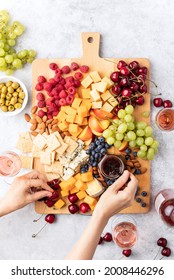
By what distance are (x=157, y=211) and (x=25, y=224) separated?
0.50 metres

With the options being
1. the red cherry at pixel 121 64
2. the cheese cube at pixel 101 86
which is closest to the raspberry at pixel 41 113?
the cheese cube at pixel 101 86

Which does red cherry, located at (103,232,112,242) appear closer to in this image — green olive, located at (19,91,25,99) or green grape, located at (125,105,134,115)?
green grape, located at (125,105,134,115)

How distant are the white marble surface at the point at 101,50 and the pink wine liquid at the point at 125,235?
0.29 ft

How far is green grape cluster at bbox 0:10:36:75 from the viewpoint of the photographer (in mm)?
1724

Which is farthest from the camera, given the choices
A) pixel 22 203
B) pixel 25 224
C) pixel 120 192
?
pixel 25 224

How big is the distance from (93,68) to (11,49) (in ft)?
1.05

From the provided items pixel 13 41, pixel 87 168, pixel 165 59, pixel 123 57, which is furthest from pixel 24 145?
pixel 165 59

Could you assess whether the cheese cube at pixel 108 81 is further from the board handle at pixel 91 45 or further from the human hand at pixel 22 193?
the human hand at pixel 22 193

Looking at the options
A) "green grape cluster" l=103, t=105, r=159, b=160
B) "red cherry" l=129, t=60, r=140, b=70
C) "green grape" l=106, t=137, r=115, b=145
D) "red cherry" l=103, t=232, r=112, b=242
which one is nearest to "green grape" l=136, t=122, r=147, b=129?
"green grape cluster" l=103, t=105, r=159, b=160

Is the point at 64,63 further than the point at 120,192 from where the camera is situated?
Yes

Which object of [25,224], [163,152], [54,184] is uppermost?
[163,152]

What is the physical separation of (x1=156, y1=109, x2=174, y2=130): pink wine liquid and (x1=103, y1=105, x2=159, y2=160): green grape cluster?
7cm

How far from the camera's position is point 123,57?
5.76 ft

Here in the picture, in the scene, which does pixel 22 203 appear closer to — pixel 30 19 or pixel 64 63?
pixel 64 63
